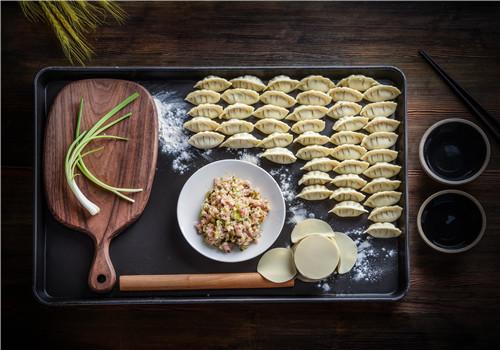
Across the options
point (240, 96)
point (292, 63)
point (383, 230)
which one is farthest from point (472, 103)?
point (240, 96)

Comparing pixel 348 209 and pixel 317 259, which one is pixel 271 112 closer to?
pixel 348 209

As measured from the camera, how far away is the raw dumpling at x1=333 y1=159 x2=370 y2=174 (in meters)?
2.66

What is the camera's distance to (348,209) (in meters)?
2.62

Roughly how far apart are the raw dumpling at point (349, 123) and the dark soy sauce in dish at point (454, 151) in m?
0.31

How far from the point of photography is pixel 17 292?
2.74 meters

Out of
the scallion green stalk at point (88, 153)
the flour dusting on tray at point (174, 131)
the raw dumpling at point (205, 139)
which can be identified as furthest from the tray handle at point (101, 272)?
the raw dumpling at point (205, 139)

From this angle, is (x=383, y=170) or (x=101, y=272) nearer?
(x=101, y=272)

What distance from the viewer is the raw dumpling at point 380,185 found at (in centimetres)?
264

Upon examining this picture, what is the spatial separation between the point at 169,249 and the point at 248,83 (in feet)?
2.80

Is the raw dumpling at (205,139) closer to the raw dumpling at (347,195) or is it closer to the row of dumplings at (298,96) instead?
the row of dumplings at (298,96)

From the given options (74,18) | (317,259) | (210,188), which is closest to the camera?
(317,259)

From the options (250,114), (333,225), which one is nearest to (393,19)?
(250,114)

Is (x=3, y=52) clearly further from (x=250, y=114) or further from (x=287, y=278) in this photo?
(x=287, y=278)

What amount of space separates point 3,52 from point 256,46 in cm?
125
